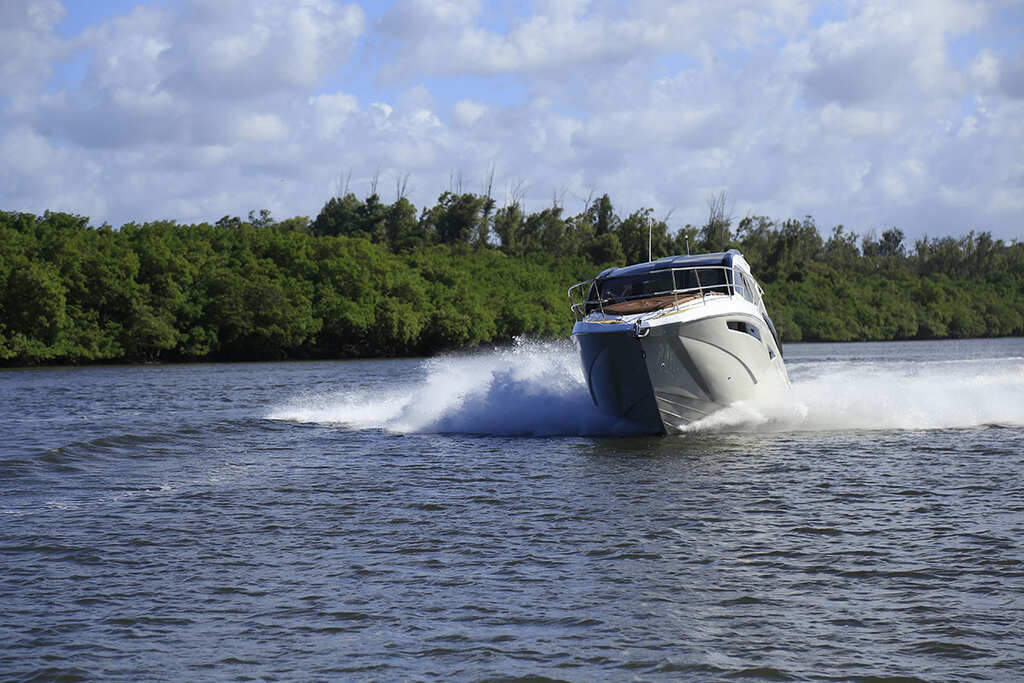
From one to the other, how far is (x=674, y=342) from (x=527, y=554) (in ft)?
30.7

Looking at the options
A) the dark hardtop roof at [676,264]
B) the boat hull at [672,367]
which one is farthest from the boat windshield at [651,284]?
the boat hull at [672,367]

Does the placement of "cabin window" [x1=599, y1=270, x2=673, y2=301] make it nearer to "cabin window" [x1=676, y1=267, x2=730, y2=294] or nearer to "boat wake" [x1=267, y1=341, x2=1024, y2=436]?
"cabin window" [x1=676, y1=267, x2=730, y2=294]

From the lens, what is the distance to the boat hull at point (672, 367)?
1958 cm

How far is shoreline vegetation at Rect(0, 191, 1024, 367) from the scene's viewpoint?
7556cm

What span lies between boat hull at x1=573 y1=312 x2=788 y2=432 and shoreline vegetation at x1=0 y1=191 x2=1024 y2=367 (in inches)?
273

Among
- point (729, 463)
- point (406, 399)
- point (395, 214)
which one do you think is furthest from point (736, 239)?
point (729, 463)

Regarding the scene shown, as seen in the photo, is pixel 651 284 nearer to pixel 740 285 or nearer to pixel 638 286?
pixel 638 286

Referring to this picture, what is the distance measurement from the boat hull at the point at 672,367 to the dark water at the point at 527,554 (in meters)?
0.62

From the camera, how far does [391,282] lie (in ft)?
327

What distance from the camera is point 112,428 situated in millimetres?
24859

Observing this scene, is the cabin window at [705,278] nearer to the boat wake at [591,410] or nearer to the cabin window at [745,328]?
the cabin window at [745,328]

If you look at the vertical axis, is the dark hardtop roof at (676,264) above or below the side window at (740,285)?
above

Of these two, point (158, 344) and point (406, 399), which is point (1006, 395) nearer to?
point (406, 399)

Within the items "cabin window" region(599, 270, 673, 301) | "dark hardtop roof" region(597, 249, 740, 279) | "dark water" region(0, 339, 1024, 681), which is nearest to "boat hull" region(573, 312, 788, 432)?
"dark water" region(0, 339, 1024, 681)
